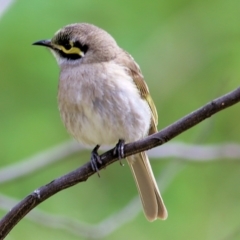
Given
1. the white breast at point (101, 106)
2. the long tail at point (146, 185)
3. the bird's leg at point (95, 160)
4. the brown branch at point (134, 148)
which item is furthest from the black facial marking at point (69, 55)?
the brown branch at point (134, 148)

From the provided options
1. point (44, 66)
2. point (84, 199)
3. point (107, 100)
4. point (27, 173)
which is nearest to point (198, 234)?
point (84, 199)

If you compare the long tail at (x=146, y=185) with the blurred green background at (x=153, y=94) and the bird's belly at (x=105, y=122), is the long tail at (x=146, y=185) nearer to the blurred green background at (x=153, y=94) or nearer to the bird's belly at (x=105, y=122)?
the bird's belly at (x=105, y=122)

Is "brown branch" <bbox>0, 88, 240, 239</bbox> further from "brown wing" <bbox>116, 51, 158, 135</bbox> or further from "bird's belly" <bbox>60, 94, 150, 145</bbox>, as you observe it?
"brown wing" <bbox>116, 51, 158, 135</bbox>

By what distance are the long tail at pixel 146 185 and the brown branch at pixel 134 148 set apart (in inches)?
49.7

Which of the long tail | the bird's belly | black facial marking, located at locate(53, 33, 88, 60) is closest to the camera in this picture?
the bird's belly

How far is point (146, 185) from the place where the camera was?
4.97m

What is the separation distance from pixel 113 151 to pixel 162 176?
2.77 m

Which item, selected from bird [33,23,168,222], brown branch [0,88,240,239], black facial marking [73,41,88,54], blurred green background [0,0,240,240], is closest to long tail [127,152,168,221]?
bird [33,23,168,222]

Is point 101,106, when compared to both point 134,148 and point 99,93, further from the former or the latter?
point 134,148

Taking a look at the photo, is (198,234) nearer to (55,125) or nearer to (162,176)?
(162,176)

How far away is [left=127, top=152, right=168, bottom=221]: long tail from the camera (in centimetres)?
477

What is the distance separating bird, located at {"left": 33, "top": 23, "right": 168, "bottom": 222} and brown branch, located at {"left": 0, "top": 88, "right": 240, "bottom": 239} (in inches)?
21.0

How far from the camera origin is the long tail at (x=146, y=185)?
15.6 ft

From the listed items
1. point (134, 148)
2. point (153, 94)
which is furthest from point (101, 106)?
point (153, 94)
